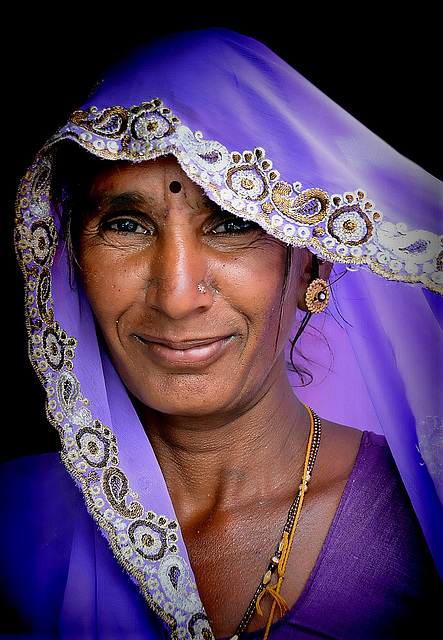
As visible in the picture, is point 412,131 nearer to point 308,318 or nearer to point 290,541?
point 308,318

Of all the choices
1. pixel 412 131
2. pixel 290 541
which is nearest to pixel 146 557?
pixel 290 541

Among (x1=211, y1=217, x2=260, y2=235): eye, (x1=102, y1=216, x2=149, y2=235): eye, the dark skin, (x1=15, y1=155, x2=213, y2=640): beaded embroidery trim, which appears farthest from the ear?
(x1=15, y1=155, x2=213, y2=640): beaded embroidery trim

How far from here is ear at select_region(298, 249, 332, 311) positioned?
1629 millimetres

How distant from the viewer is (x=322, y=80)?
1.97 meters

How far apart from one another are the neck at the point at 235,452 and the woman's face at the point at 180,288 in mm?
118

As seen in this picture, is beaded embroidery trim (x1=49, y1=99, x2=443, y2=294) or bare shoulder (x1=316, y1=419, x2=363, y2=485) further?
bare shoulder (x1=316, y1=419, x2=363, y2=485)

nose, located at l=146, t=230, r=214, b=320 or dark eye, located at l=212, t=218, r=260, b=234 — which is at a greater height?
dark eye, located at l=212, t=218, r=260, b=234

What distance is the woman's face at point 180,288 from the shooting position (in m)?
1.38

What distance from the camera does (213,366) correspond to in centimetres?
150

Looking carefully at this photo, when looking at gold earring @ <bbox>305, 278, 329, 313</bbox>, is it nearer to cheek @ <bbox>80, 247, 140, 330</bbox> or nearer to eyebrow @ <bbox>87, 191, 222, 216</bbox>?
eyebrow @ <bbox>87, 191, 222, 216</bbox>

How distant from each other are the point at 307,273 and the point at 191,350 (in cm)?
40

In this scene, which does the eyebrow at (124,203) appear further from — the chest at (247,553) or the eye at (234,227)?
the chest at (247,553)

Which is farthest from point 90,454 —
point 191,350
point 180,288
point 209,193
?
point 209,193

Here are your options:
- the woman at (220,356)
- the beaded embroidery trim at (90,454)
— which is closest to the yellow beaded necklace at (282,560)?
the woman at (220,356)
